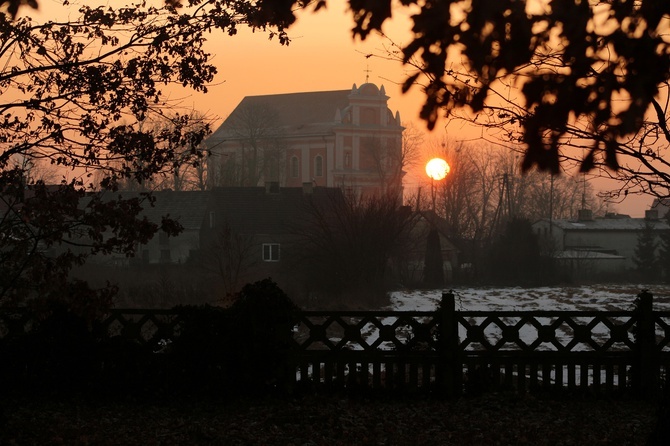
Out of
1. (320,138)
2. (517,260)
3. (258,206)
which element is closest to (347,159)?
(320,138)

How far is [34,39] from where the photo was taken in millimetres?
9734

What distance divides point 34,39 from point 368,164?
93.0 m

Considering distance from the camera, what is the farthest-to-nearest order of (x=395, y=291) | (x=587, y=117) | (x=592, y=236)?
(x=592, y=236) → (x=395, y=291) → (x=587, y=117)

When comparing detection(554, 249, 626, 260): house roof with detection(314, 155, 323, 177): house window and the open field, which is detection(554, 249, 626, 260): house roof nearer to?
the open field

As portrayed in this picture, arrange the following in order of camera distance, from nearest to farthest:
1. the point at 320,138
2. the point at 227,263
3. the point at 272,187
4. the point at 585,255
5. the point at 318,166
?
1. the point at 227,263
2. the point at 272,187
3. the point at 585,255
4. the point at 320,138
5. the point at 318,166

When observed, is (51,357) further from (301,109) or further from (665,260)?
(301,109)

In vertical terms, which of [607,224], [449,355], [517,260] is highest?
[607,224]

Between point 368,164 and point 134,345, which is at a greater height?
point 368,164

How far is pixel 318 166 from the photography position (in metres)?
107

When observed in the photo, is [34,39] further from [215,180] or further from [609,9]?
[215,180]

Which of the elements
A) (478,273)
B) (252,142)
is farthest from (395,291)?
(252,142)

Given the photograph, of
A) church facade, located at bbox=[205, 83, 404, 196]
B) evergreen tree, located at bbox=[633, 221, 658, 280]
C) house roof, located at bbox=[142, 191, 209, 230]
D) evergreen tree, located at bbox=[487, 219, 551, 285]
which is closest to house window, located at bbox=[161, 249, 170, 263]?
house roof, located at bbox=[142, 191, 209, 230]

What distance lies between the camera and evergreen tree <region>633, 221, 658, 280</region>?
62.8 metres

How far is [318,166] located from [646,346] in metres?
96.0
